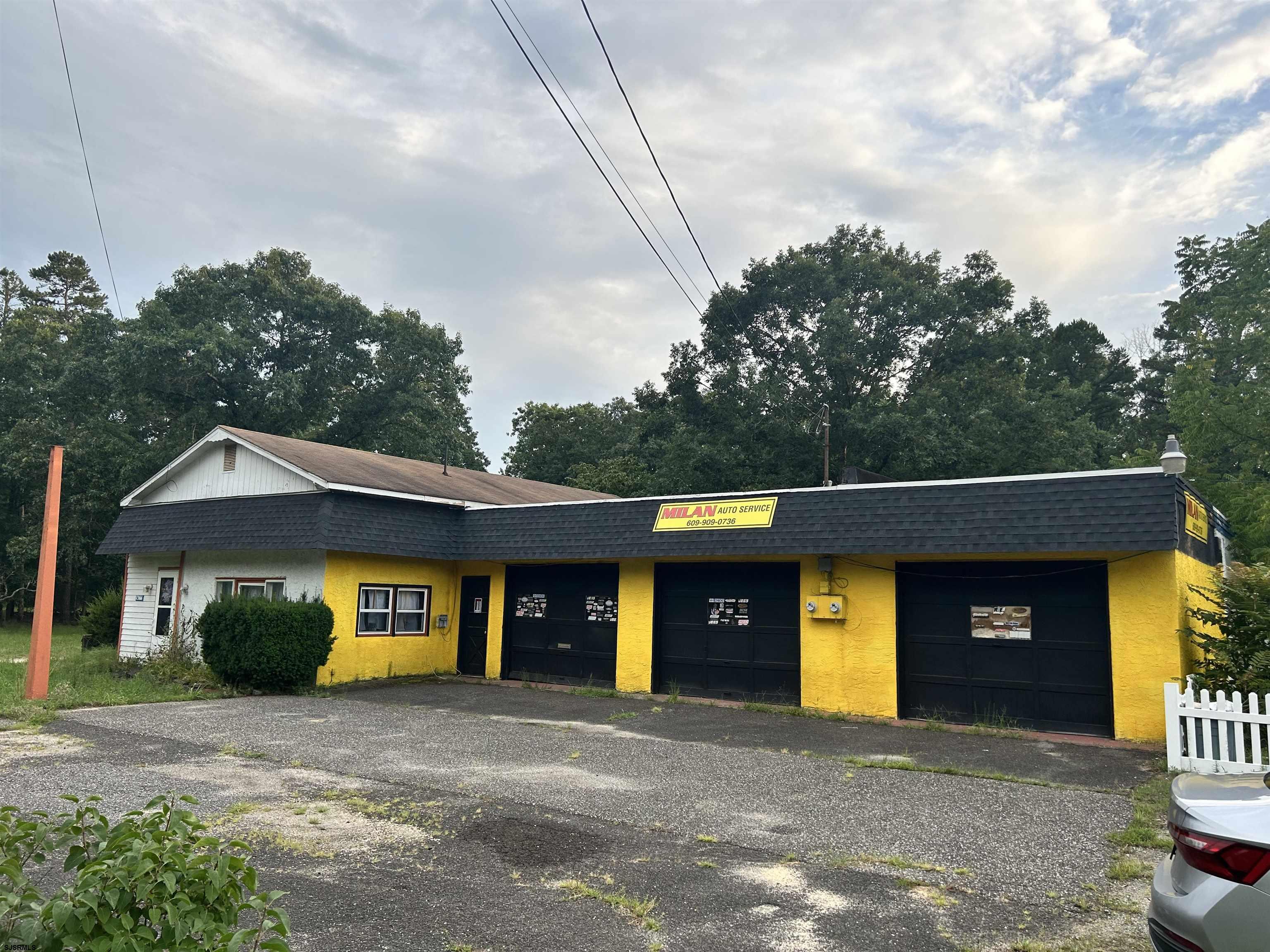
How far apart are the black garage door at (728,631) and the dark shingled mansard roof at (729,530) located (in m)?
1.06

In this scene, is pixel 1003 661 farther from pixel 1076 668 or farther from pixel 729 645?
pixel 729 645

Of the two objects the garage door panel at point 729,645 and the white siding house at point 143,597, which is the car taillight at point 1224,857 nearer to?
the garage door panel at point 729,645

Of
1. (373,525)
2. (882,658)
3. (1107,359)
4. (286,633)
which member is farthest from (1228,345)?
(286,633)

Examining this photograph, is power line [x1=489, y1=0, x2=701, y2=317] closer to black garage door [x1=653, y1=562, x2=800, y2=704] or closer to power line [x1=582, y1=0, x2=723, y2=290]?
power line [x1=582, y1=0, x2=723, y2=290]

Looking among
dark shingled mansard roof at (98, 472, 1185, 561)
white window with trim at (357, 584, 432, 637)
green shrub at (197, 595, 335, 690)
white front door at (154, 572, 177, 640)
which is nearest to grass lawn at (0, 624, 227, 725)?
green shrub at (197, 595, 335, 690)

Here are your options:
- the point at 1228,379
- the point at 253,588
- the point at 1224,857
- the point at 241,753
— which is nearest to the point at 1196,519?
the point at 1224,857

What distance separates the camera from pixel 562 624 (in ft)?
55.5

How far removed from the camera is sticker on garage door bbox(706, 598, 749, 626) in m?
14.9

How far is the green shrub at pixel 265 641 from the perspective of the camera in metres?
14.6

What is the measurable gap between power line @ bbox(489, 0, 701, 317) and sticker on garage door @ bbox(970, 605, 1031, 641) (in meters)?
7.70

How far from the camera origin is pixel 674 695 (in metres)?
15.1

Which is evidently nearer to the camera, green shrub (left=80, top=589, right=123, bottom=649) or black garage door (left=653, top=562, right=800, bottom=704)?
black garage door (left=653, top=562, right=800, bottom=704)

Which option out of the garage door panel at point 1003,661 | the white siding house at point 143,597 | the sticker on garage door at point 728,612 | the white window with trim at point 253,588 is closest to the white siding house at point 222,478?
the white siding house at point 143,597

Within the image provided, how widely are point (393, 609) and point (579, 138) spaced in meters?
10.3
